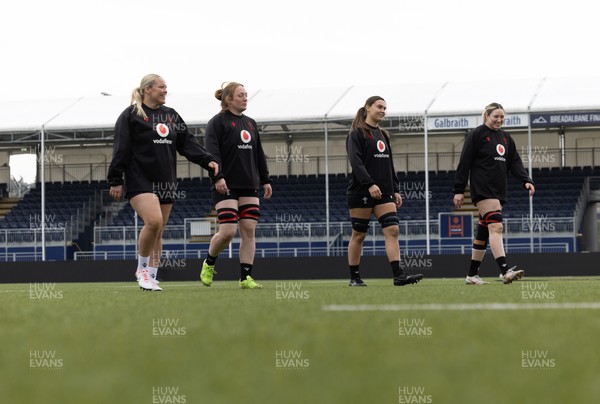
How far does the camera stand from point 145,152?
24.2 ft

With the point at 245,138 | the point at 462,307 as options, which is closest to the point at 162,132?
the point at 245,138

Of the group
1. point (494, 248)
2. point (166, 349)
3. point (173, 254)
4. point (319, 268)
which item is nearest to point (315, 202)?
point (173, 254)

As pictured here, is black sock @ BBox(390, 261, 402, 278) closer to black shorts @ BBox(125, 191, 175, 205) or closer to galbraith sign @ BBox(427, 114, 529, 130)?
black shorts @ BBox(125, 191, 175, 205)

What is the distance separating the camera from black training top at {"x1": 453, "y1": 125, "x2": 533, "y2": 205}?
8625 mm

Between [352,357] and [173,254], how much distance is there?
59.7 ft

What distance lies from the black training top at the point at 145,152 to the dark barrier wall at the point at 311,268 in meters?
9.05

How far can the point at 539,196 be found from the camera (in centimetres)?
2630

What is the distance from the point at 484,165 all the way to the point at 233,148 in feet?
8.05

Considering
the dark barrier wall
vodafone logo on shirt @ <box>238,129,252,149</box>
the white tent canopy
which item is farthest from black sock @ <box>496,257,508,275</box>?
the white tent canopy

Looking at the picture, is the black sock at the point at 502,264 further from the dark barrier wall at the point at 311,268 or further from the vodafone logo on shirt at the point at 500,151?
the dark barrier wall at the point at 311,268

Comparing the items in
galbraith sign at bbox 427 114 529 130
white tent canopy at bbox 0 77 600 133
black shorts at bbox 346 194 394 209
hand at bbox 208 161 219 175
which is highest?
white tent canopy at bbox 0 77 600 133

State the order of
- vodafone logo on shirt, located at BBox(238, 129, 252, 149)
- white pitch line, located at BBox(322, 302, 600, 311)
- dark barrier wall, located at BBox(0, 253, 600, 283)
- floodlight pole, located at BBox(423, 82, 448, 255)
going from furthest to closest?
floodlight pole, located at BBox(423, 82, 448, 255) < dark barrier wall, located at BBox(0, 253, 600, 283) < vodafone logo on shirt, located at BBox(238, 129, 252, 149) < white pitch line, located at BBox(322, 302, 600, 311)

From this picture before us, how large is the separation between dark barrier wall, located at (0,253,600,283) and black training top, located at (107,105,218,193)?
9047 millimetres

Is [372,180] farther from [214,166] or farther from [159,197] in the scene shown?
[159,197]
